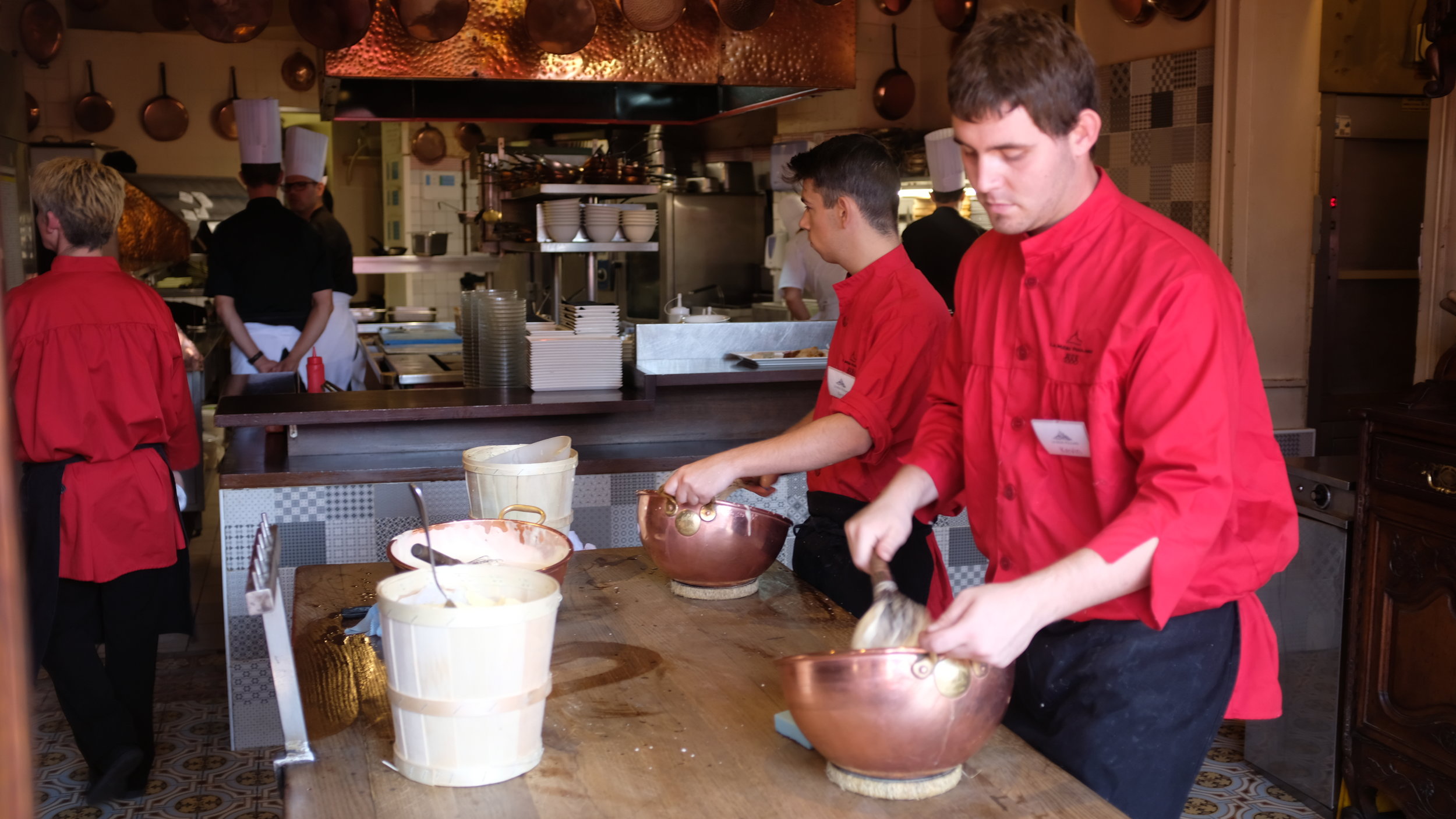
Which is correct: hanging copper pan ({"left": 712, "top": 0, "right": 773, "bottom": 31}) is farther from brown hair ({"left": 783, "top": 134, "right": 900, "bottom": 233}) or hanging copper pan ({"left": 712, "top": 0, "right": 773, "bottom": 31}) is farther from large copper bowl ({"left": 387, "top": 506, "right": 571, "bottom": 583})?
large copper bowl ({"left": 387, "top": 506, "right": 571, "bottom": 583})

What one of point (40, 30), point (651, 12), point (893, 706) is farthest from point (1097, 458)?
point (40, 30)

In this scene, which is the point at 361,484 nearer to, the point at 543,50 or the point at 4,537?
the point at 543,50

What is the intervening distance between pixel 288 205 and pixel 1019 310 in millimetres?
5478

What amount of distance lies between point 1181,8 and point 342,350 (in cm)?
447

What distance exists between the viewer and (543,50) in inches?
205

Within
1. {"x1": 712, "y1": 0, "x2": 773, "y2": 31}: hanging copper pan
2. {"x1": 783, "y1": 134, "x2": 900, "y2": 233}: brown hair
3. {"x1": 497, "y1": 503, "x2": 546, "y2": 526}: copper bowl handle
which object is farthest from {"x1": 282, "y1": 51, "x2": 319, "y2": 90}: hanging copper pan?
{"x1": 497, "y1": 503, "x2": 546, "y2": 526}: copper bowl handle

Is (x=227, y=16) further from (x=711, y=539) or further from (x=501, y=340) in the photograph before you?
(x=711, y=539)

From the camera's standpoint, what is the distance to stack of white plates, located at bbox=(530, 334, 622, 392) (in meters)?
3.84

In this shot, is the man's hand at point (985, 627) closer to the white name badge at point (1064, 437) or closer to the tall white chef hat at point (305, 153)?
the white name badge at point (1064, 437)

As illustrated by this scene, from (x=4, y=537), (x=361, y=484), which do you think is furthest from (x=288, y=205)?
(x=4, y=537)

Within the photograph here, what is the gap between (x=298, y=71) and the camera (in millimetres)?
11500

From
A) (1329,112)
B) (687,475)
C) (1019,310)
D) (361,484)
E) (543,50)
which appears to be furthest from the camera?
(1329,112)

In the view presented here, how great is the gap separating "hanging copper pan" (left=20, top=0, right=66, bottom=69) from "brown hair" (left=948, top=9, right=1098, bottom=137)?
8.94 m

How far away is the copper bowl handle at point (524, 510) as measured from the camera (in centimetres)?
209
